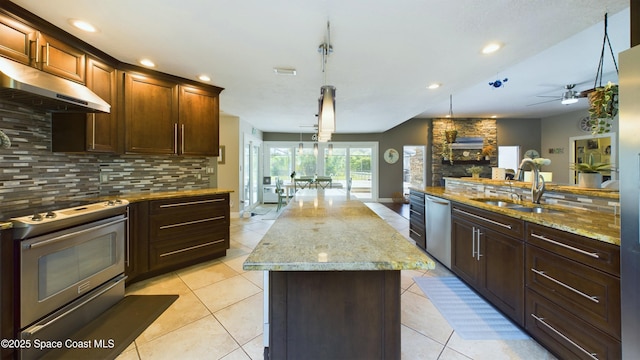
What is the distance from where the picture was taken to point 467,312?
6.59 ft

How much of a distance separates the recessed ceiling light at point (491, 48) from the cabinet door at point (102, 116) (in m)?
3.81

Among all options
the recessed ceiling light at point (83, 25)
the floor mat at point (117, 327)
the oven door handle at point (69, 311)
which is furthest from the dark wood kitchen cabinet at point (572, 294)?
the recessed ceiling light at point (83, 25)

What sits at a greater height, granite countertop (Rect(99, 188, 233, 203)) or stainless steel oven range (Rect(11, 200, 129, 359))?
granite countertop (Rect(99, 188, 233, 203))

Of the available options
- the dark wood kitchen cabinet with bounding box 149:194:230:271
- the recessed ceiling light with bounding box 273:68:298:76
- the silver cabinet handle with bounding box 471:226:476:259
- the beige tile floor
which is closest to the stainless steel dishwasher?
the beige tile floor

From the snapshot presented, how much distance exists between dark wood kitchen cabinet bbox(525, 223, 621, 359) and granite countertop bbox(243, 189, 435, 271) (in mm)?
1069

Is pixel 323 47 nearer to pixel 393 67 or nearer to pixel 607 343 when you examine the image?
pixel 393 67

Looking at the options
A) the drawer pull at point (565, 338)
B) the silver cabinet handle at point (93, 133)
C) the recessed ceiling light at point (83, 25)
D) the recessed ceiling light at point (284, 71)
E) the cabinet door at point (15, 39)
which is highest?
the recessed ceiling light at point (284, 71)

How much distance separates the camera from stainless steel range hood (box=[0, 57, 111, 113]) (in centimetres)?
150

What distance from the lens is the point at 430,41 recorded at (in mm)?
2148

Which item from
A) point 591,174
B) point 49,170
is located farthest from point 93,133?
point 591,174

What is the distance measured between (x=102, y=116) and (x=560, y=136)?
412 inches

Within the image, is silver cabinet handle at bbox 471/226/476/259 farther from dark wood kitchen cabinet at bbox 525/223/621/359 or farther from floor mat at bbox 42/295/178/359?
floor mat at bbox 42/295/178/359

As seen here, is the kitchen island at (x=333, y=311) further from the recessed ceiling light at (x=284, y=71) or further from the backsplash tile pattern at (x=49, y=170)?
the recessed ceiling light at (x=284, y=71)

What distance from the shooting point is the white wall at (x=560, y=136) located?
662cm
